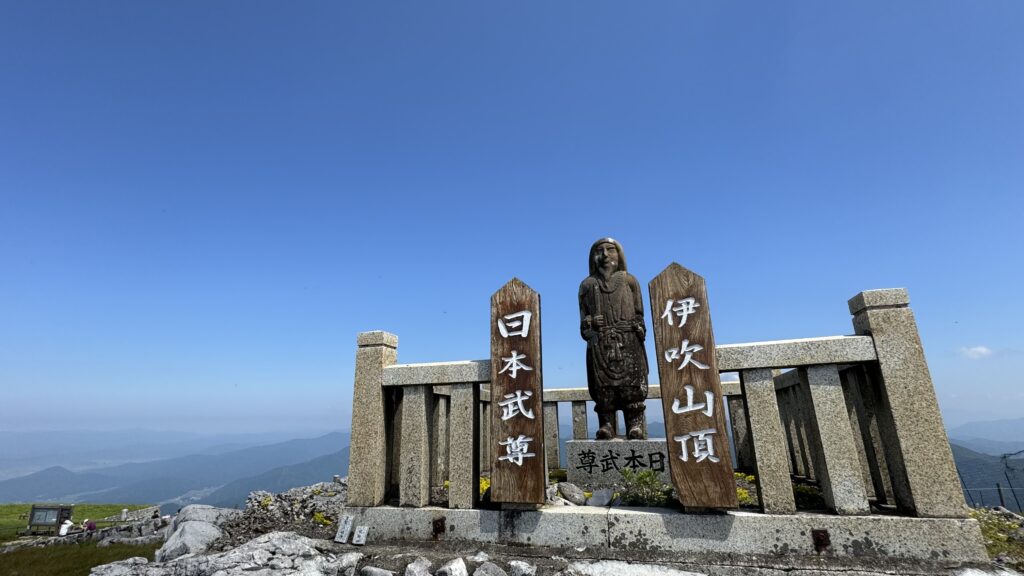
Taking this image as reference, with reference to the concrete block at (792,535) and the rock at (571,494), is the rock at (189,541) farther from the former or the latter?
the concrete block at (792,535)

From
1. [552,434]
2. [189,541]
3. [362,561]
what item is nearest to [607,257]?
[362,561]

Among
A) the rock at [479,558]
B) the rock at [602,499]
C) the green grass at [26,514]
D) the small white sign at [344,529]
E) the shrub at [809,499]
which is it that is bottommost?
the green grass at [26,514]

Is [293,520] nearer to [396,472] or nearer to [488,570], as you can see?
[396,472]

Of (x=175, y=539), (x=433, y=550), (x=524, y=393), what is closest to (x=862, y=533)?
(x=524, y=393)

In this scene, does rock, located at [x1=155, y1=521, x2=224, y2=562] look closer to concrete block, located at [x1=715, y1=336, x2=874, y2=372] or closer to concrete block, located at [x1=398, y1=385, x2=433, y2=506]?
concrete block, located at [x1=398, y1=385, x2=433, y2=506]

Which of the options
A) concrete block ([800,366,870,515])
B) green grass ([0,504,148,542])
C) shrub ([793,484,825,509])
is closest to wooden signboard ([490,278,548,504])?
concrete block ([800,366,870,515])

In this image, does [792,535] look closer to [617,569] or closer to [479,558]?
[617,569]

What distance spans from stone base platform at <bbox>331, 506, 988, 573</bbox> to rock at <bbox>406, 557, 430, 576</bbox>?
614mm

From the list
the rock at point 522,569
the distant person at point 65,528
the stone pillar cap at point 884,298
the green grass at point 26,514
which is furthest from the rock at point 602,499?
the green grass at point 26,514

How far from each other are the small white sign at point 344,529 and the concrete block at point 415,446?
0.74 metres

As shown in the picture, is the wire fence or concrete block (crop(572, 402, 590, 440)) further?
concrete block (crop(572, 402, 590, 440))

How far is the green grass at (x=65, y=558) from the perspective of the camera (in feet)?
26.3

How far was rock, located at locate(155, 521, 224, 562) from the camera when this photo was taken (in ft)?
23.4

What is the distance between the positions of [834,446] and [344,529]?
642cm
